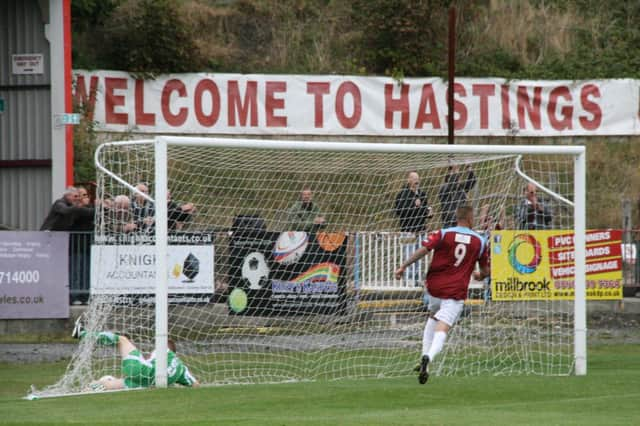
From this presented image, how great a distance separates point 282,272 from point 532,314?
366cm

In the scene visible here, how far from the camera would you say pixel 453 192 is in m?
15.5

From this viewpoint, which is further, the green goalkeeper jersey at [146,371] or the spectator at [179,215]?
the spectator at [179,215]

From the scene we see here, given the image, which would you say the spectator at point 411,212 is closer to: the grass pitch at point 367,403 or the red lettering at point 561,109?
the grass pitch at point 367,403

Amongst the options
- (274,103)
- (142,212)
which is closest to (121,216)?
(142,212)

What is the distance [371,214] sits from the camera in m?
15.7

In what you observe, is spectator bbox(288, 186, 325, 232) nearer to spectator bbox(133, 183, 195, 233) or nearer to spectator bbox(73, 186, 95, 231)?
spectator bbox(133, 183, 195, 233)

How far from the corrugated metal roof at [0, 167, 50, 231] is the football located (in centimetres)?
814

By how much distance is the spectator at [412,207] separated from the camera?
50.1ft

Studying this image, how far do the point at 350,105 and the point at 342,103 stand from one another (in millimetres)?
196

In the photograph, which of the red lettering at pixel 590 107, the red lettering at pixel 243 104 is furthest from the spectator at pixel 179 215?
the red lettering at pixel 590 107

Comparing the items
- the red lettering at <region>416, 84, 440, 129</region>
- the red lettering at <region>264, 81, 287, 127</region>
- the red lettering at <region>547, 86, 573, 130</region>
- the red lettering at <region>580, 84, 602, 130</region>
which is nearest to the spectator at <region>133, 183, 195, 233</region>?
the red lettering at <region>264, 81, 287, 127</region>

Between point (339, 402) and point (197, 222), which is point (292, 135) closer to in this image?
point (197, 222)

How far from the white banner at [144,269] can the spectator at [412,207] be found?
2709 millimetres

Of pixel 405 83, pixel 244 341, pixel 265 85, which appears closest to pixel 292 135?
pixel 265 85
